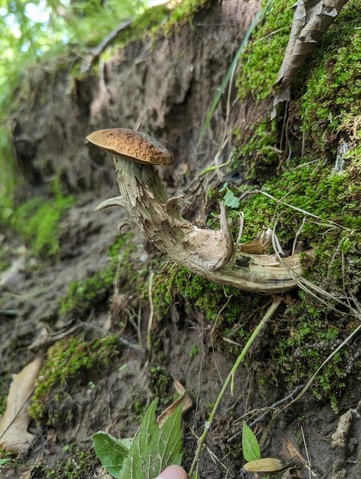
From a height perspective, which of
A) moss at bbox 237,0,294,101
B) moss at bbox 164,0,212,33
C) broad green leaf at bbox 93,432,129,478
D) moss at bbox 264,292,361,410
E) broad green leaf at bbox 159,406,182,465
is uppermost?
moss at bbox 164,0,212,33

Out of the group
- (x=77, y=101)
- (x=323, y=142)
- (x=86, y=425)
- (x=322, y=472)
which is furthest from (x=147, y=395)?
(x=77, y=101)

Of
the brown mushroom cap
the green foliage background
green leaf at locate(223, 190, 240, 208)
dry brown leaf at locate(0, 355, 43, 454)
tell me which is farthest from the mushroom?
the green foliage background

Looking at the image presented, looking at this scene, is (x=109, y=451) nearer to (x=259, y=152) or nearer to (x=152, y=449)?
(x=152, y=449)

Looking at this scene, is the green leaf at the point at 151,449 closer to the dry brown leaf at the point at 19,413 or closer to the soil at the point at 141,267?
the soil at the point at 141,267

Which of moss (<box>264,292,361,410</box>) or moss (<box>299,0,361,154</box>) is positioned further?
moss (<box>299,0,361,154</box>)

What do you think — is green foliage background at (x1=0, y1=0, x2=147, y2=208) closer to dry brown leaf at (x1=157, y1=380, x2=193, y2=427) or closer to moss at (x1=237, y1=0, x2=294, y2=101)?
moss at (x1=237, y1=0, x2=294, y2=101)

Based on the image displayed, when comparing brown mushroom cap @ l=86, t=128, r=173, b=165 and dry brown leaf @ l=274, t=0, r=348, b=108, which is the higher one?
dry brown leaf @ l=274, t=0, r=348, b=108

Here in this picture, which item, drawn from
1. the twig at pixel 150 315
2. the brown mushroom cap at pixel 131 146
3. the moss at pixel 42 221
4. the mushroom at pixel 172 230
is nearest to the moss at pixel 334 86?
the mushroom at pixel 172 230

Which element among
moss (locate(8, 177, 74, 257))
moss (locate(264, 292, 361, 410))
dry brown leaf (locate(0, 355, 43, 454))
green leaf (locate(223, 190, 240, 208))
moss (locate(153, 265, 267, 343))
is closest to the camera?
moss (locate(264, 292, 361, 410))
